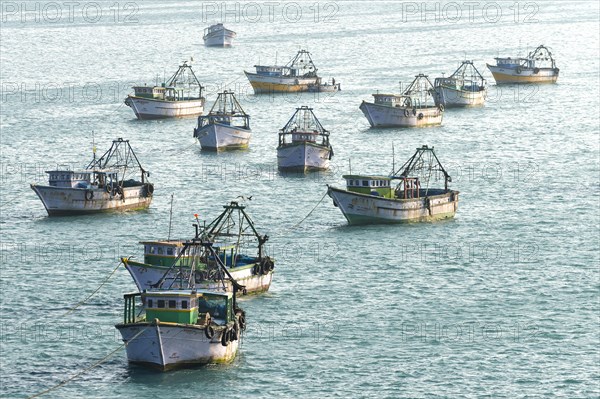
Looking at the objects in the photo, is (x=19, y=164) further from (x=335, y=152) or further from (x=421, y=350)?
(x=421, y=350)

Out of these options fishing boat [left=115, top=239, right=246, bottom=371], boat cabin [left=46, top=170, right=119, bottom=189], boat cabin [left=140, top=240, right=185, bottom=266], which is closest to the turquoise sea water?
fishing boat [left=115, top=239, right=246, bottom=371]

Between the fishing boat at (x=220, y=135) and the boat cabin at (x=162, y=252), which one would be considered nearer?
the boat cabin at (x=162, y=252)

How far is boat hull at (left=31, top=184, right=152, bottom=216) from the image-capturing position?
445 feet

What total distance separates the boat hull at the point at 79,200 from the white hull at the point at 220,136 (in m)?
40.9

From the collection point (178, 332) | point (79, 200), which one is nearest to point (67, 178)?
point (79, 200)

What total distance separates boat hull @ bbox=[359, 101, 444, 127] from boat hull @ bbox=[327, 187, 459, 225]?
63141 mm

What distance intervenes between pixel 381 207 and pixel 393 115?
66.8 meters

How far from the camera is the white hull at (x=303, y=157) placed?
159875mm

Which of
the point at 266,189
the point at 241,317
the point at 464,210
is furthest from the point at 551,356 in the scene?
the point at 266,189

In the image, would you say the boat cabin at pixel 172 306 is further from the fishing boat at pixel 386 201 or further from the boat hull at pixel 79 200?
the boat hull at pixel 79 200

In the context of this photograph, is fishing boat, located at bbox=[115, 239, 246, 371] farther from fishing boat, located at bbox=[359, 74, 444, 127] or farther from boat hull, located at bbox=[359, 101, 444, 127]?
fishing boat, located at bbox=[359, 74, 444, 127]

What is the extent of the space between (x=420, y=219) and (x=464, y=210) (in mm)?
9469

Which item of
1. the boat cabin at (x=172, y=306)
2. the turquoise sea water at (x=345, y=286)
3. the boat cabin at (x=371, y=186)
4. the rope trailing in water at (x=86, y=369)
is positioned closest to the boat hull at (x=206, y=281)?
the turquoise sea water at (x=345, y=286)

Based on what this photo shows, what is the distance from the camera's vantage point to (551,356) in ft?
311
